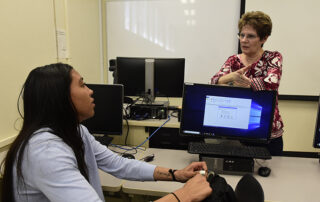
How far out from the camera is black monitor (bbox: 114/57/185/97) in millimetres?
2061

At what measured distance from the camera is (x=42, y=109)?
893 millimetres

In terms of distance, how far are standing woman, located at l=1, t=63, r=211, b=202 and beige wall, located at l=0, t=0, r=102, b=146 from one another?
2.96ft

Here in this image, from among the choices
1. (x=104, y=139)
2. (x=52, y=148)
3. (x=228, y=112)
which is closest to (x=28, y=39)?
(x=104, y=139)

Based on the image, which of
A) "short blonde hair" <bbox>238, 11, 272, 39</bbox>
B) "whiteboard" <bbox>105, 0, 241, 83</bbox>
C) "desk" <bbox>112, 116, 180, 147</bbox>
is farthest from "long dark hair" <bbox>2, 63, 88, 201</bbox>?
"whiteboard" <bbox>105, 0, 241, 83</bbox>

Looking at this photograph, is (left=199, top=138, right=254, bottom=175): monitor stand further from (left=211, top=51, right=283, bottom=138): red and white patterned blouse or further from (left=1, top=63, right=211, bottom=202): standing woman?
(left=1, top=63, right=211, bottom=202): standing woman

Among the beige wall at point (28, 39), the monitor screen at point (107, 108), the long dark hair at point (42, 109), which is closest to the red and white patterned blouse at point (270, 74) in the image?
the monitor screen at point (107, 108)

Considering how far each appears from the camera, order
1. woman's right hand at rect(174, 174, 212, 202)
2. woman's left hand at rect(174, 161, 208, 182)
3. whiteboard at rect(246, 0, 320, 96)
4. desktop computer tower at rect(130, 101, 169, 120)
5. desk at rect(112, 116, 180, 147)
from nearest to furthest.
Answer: woman's right hand at rect(174, 174, 212, 202)
woman's left hand at rect(174, 161, 208, 182)
desk at rect(112, 116, 180, 147)
desktop computer tower at rect(130, 101, 169, 120)
whiteboard at rect(246, 0, 320, 96)

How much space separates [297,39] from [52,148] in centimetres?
292

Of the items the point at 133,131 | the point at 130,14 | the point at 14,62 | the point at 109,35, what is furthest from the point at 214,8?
the point at 14,62

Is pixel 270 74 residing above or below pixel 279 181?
above

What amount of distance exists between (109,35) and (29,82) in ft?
8.72

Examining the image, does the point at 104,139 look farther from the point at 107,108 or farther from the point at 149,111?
the point at 149,111

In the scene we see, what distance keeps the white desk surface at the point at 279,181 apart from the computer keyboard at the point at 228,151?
0.37ft

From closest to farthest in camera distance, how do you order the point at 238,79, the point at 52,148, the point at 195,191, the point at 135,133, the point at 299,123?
the point at 52,148, the point at 195,191, the point at 238,79, the point at 135,133, the point at 299,123
